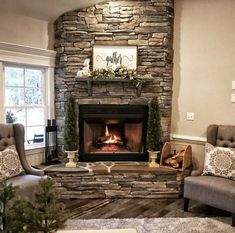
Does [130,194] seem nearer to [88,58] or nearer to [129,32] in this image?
[88,58]

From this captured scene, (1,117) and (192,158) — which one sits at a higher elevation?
(1,117)

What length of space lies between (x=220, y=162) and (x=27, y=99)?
282 centimetres

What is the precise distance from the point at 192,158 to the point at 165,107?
83 cm

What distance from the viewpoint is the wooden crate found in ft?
13.5

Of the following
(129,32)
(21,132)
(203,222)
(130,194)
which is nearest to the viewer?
(203,222)

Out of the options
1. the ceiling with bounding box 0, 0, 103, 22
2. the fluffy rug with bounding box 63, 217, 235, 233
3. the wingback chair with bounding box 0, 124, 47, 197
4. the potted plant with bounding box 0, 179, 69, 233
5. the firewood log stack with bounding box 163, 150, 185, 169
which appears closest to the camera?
the potted plant with bounding box 0, 179, 69, 233

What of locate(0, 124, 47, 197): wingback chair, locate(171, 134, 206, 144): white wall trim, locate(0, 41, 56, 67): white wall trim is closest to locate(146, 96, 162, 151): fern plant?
locate(171, 134, 206, 144): white wall trim

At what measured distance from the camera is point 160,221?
3.32 m

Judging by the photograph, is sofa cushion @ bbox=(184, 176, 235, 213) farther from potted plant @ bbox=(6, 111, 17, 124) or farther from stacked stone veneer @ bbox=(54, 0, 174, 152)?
potted plant @ bbox=(6, 111, 17, 124)

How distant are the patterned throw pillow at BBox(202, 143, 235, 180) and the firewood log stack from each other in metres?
0.49

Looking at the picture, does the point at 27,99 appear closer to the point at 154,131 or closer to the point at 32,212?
the point at 154,131

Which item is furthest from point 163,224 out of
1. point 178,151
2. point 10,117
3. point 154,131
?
point 10,117

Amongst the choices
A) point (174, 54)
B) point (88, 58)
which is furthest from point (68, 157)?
point (174, 54)

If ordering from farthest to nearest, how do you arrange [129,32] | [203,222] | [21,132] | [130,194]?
1. [129,32]
2. [130,194]
3. [21,132]
4. [203,222]
